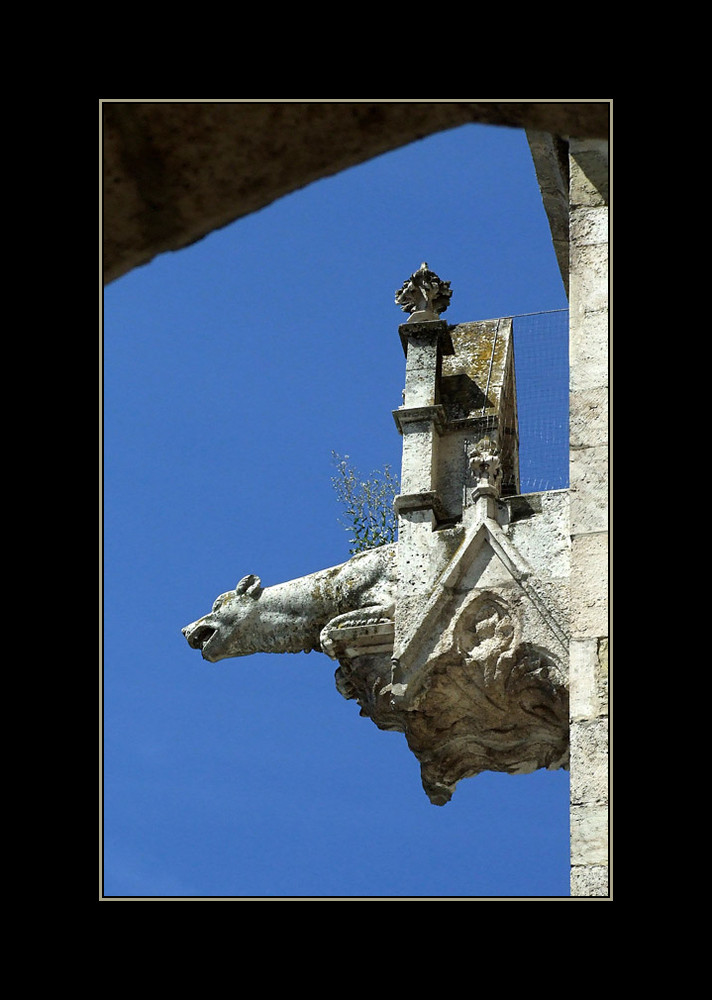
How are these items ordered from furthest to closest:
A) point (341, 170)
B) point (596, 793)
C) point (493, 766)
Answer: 1. point (493, 766)
2. point (596, 793)
3. point (341, 170)

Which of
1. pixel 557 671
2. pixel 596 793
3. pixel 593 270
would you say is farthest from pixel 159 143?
pixel 557 671

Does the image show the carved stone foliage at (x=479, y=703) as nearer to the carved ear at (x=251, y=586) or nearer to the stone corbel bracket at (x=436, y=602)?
the stone corbel bracket at (x=436, y=602)

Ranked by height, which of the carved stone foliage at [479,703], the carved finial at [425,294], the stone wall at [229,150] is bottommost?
the carved stone foliage at [479,703]

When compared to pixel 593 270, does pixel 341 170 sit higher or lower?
lower

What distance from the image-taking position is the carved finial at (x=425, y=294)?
37.0ft

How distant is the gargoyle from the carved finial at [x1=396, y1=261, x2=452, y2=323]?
186 centimetres

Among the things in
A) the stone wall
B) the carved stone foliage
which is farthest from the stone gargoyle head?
the stone wall

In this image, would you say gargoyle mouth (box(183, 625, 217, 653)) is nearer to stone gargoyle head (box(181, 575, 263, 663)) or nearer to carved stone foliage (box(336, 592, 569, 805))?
stone gargoyle head (box(181, 575, 263, 663))

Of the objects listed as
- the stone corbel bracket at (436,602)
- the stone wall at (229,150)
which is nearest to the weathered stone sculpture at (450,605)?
the stone corbel bracket at (436,602)

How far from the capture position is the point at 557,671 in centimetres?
913

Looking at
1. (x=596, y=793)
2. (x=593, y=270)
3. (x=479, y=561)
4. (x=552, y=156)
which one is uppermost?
(x=552, y=156)

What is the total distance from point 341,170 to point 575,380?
4410 millimetres

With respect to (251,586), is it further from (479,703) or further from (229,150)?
(229,150)
